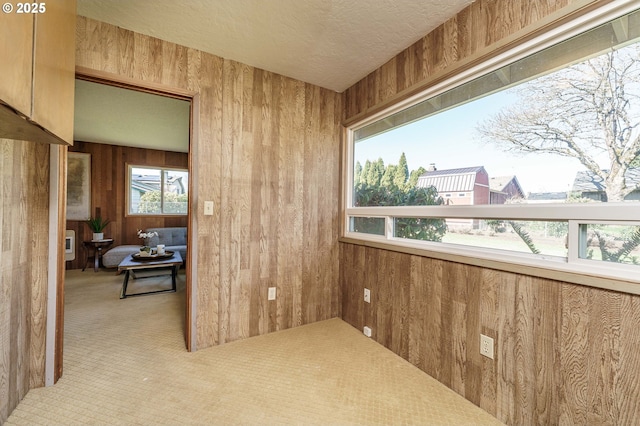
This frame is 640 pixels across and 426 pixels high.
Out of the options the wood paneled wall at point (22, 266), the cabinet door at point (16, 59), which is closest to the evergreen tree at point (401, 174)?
the cabinet door at point (16, 59)

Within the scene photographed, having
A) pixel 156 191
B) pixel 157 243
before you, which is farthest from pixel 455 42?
pixel 156 191

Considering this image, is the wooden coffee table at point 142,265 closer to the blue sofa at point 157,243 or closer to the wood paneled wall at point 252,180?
the blue sofa at point 157,243

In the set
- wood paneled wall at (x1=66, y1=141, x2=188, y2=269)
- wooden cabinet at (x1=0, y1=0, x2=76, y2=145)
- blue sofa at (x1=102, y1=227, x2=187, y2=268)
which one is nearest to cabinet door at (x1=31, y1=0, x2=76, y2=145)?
wooden cabinet at (x1=0, y1=0, x2=76, y2=145)

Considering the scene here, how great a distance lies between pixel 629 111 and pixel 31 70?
2080mm

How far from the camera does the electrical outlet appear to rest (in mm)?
1425

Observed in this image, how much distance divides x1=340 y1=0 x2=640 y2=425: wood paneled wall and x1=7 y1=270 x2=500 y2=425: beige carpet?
0.66 ft

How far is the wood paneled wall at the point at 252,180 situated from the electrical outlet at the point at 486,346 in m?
1.41

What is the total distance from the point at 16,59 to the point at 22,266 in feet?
4.84

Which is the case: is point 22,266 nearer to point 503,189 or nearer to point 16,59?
point 16,59

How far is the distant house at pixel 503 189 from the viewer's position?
54.6 inches

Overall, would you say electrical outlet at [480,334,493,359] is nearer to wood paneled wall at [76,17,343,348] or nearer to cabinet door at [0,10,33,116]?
wood paneled wall at [76,17,343,348]

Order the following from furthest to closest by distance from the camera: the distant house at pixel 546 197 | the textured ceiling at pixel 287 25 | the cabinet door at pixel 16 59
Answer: the textured ceiling at pixel 287 25, the distant house at pixel 546 197, the cabinet door at pixel 16 59

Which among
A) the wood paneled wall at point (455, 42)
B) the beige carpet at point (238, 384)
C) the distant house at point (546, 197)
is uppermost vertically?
the wood paneled wall at point (455, 42)

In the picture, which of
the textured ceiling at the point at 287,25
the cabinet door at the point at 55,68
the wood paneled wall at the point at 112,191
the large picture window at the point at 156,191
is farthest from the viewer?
the large picture window at the point at 156,191
